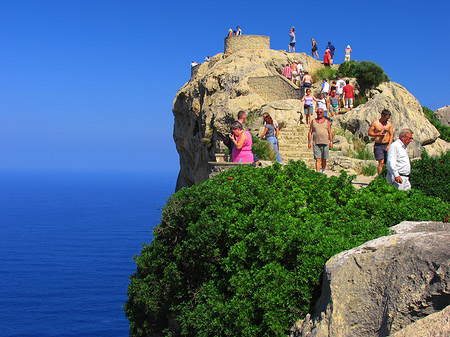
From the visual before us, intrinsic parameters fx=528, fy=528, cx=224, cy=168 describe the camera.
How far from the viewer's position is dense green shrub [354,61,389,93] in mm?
29438

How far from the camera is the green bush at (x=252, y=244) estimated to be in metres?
7.14

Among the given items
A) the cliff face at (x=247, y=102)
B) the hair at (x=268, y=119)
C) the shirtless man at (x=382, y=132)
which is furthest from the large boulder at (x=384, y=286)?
the cliff face at (x=247, y=102)

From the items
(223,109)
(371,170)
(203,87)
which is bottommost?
(371,170)

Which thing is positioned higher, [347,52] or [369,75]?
[347,52]

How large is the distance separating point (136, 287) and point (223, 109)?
15.0 m

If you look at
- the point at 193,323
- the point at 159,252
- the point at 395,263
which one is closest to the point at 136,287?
the point at 159,252

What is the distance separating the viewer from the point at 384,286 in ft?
19.2

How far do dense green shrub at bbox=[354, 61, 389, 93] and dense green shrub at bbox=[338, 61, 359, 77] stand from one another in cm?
25

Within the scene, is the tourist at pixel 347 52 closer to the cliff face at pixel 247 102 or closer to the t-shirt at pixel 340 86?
the cliff face at pixel 247 102

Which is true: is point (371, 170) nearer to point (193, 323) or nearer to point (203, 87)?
point (193, 323)

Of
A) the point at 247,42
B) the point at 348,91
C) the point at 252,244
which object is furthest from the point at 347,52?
the point at 252,244

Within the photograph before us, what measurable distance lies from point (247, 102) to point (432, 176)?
14.3 meters

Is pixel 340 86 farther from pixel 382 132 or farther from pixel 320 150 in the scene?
pixel 382 132

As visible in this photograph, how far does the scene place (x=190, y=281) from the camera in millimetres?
9164
